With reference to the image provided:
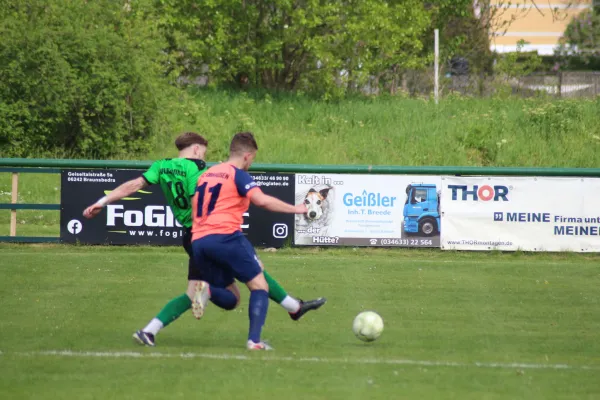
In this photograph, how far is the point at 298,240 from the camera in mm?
15859

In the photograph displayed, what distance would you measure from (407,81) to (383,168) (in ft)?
60.5

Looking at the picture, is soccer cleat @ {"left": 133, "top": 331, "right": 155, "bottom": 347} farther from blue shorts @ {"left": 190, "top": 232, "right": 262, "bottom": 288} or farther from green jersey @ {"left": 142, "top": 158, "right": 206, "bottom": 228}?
green jersey @ {"left": 142, "top": 158, "right": 206, "bottom": 228}

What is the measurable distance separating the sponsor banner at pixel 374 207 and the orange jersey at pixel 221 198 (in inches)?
313

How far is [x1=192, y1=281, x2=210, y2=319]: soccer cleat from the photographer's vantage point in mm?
7484

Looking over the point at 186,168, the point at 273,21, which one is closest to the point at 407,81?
the point at 273,21

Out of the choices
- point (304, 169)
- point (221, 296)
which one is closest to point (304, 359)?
point (221, 296)

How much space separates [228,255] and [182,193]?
91cm

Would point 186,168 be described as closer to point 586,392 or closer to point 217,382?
point 217,382

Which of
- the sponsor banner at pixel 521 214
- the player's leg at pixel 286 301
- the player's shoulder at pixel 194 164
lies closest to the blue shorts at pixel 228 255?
the player's leg at pixel 286 301

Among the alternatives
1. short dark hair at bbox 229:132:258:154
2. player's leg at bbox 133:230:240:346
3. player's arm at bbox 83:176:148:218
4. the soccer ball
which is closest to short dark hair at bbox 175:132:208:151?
player's arm at bbox 83:176:148:218

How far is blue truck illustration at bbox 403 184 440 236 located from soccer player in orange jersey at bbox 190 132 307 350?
8210mm

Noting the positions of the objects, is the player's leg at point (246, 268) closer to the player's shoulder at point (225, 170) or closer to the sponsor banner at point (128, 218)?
the player's shoulder at point (225, 170)

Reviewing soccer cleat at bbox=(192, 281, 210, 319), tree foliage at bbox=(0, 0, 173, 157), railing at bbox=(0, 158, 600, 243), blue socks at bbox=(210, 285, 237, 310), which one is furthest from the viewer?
tree foliage at bbox=(0, 0, 173, 157)

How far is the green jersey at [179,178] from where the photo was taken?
8.07 meters
